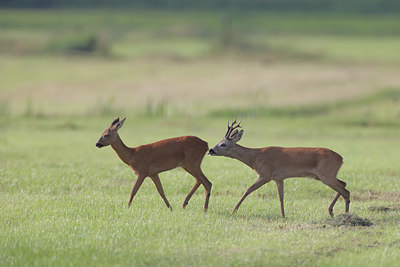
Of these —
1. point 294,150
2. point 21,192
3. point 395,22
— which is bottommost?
point 21,192

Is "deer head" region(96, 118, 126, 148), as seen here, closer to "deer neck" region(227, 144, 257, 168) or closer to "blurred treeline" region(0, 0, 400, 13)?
"deer neck" region(227, 144, 257, 168)

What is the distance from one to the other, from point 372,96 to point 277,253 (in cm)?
3457

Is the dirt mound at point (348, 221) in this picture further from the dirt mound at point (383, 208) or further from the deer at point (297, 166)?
the dirt mound at point (383, 208)

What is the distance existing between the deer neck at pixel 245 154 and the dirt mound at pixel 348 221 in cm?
189

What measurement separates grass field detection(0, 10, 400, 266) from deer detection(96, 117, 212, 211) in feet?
1.80

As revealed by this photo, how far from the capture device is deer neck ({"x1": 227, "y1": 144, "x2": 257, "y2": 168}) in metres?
13.1

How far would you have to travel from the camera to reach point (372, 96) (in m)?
43.1

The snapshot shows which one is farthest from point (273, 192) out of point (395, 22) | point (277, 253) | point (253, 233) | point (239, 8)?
point (239, 8)

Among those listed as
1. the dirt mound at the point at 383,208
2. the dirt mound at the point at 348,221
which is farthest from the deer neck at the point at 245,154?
the dirt mound at the point at 383,208

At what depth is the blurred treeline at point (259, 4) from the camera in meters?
123

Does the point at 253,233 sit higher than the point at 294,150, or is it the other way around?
the point at 294,150

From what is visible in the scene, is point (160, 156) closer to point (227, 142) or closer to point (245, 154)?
point (227, 142)

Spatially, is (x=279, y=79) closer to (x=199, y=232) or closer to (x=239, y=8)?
(x=199, y=232)

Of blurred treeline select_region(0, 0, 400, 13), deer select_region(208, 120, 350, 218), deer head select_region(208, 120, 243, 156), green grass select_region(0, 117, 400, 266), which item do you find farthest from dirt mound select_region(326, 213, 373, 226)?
blurred treeline select_region(0, 0, 400, 13)
